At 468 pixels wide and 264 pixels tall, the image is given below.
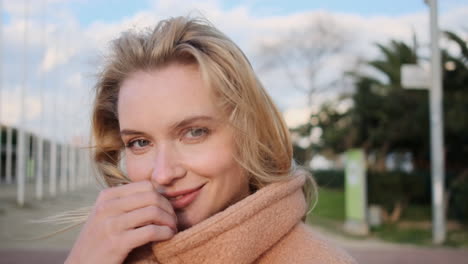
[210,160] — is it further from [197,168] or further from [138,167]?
[138,167]

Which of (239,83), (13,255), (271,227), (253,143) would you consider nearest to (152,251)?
(271,227)

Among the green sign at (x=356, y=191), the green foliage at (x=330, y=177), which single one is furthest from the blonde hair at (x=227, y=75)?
the green foliage at (x=330, y=177)

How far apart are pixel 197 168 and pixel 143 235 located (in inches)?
10.2

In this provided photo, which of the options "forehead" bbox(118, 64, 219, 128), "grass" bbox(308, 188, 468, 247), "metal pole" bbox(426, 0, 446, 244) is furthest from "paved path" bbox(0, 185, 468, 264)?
"forehead" bbox(118, 64, 219, 128)

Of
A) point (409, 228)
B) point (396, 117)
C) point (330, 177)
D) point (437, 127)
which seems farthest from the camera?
point (330, 177)

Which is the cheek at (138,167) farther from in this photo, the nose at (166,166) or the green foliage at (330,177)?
the green foliage at (330,177)

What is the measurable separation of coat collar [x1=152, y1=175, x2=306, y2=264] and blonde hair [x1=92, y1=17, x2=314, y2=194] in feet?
0.59

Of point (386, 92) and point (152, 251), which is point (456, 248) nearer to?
point (386, 92)

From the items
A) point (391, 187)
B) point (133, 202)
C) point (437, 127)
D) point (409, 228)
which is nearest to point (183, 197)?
point (133, 202)

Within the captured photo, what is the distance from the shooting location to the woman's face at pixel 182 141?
142cm

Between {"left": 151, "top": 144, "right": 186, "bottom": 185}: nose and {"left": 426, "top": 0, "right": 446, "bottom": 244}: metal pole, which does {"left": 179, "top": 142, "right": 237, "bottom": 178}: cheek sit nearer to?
{"left": 151, "top": 144, "right": 186, "bottom": 185}: nose

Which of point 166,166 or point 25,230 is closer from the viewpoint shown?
point 166,166

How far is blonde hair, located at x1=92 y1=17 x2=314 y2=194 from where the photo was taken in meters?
1.52

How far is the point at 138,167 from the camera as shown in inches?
58.9
